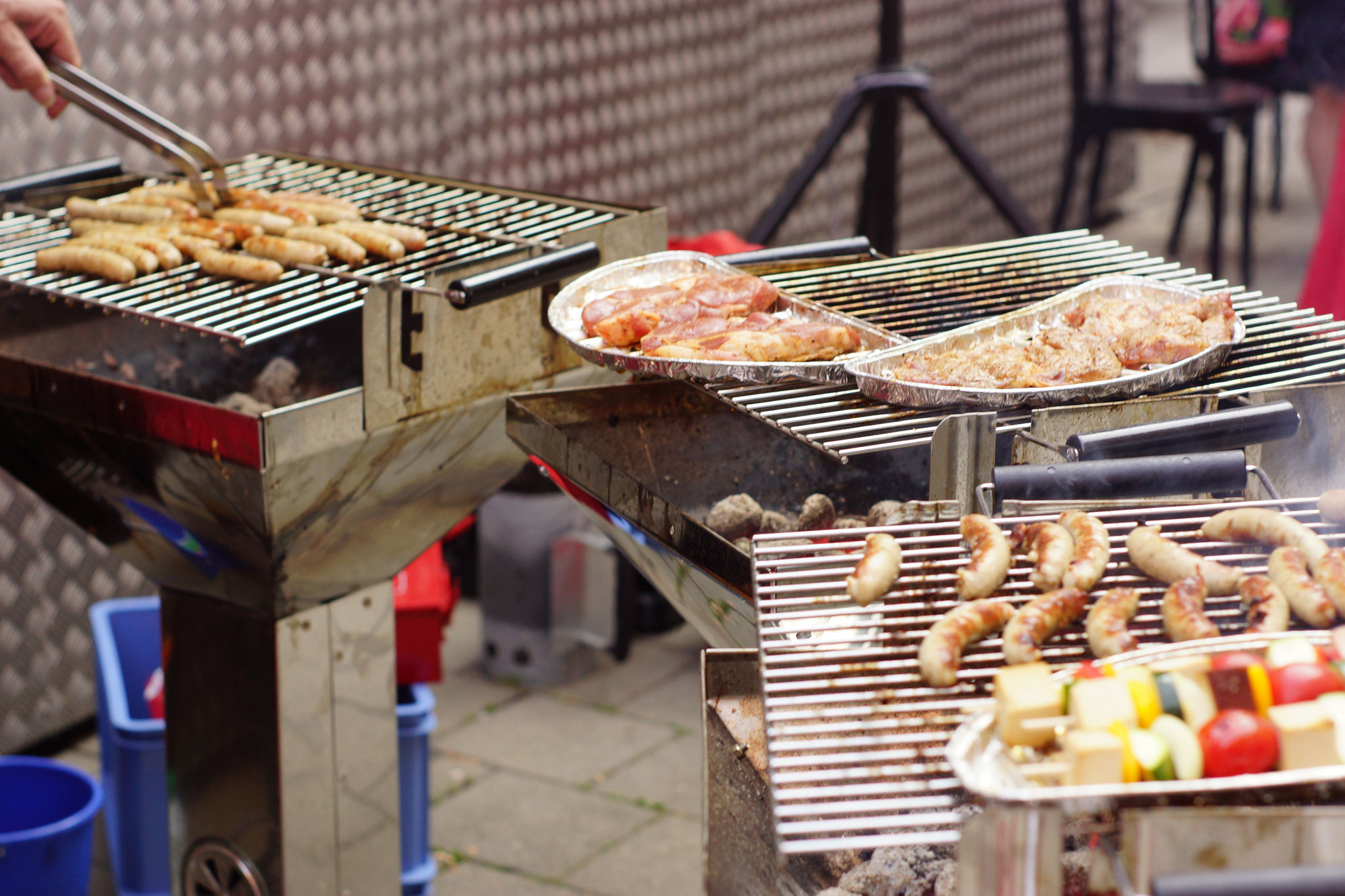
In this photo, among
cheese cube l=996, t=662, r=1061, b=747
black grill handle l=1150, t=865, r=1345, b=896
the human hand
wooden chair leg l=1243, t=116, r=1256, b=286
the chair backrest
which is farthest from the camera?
the chair backrest

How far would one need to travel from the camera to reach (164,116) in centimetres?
373

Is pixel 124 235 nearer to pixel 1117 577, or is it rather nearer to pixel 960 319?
pixel 960 319

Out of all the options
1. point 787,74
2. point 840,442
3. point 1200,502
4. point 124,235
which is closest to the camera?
point 1200,502

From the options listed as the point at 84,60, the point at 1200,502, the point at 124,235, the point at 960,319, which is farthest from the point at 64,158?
the point at 1200,502

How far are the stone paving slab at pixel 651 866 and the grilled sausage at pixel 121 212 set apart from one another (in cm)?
180

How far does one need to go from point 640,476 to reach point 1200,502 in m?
0.92

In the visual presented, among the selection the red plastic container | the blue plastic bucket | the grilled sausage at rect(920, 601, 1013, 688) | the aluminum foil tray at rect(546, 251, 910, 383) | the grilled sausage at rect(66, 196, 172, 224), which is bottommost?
the blue plastic bucket

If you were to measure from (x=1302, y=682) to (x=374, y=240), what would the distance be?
1836mm

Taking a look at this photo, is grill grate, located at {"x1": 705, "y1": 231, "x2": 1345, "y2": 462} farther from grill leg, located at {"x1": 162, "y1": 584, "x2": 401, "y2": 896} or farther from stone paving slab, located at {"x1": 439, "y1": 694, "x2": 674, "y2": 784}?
stone paving slab, located at {"x1": 439, "y1": 694, "x2": 674, "y2": 784}

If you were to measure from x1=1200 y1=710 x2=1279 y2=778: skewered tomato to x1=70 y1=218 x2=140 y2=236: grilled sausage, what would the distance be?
224 cm

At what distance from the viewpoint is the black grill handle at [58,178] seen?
2.93 metres

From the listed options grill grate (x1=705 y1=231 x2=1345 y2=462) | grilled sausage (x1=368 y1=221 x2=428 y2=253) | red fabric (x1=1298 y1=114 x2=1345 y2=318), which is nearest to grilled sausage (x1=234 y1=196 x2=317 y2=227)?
grilled sausage (x1=368 y1=221 x2=428 y2=253)

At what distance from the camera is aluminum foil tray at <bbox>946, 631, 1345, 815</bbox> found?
40.6 inches

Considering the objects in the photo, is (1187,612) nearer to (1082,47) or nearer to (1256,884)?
(1256,884)
